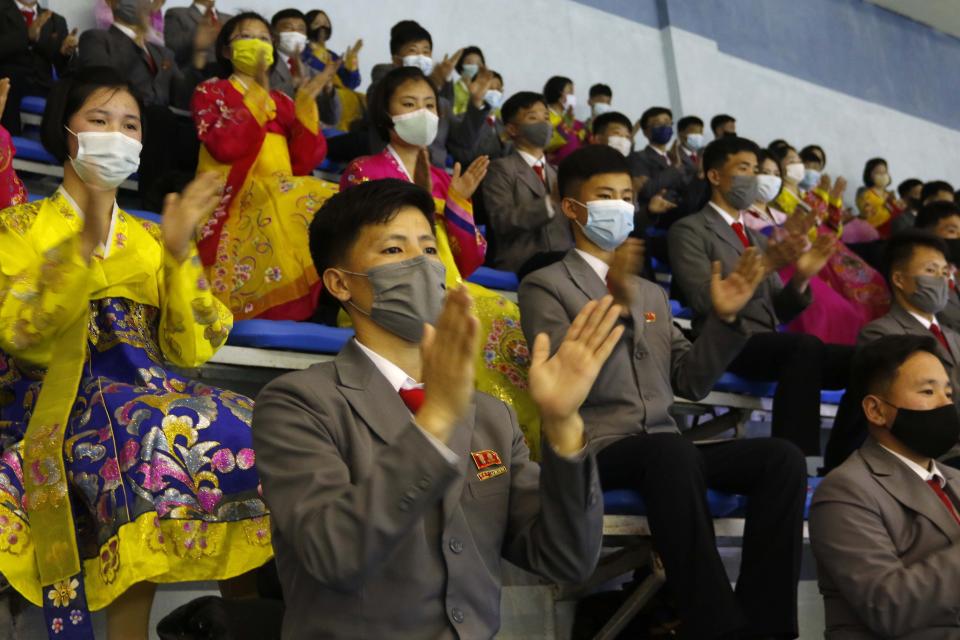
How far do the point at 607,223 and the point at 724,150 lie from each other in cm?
125

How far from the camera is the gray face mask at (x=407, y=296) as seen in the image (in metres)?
1.61

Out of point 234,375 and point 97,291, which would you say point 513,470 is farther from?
point 234,375

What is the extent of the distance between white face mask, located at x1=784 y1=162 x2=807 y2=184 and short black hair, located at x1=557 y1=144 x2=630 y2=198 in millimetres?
3552

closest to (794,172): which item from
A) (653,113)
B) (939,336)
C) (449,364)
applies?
(653,113)

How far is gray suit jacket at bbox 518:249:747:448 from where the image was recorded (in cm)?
250

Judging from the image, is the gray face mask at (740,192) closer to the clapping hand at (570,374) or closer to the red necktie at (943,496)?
the red necktie at (943,496)

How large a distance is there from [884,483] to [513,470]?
110 centimetres

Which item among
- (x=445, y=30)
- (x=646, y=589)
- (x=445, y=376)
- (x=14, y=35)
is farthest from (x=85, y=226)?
(x=445, y=30)

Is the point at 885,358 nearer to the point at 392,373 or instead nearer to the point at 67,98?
the point at 392,373

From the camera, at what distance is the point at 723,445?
8.26 ft

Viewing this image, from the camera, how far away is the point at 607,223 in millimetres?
2822

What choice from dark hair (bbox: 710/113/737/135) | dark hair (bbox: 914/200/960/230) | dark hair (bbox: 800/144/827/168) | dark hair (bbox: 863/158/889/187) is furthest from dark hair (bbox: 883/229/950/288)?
dark hair (bbox: 863/158/889/187)

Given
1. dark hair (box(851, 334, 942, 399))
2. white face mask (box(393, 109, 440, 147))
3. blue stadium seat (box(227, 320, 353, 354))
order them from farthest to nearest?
1. white face mask (box(393, 109, 440, 147))
2. blue stadium seat (box(227, 320, 353, 354))
3. dark hair (box(851, 334, 942, 399))

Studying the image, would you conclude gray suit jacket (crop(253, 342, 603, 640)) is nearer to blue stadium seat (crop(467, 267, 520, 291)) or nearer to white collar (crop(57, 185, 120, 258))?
white collar (crop(57, 185, 120, 258))
